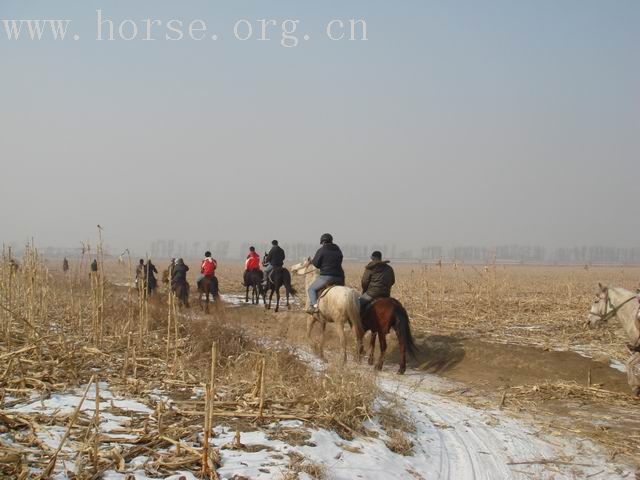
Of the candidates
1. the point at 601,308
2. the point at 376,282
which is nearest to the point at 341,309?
the point at 376,282

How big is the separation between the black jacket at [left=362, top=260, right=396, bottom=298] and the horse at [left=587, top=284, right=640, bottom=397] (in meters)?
4.08

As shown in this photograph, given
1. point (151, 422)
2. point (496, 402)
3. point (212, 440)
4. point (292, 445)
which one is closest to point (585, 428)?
point (496, 402)

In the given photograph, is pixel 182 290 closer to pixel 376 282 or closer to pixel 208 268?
pixel 208 268

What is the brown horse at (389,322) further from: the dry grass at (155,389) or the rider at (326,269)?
the dry grass at (155,389)

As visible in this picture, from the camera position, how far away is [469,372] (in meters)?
11.5

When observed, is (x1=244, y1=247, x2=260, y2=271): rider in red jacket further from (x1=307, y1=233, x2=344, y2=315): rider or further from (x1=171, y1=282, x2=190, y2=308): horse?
(x1=307, y1=233, x2=344, y2=315): rider

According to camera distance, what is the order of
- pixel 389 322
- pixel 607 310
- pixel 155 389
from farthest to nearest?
pixel 389 322 < pixel 607 310 < pixel 155 389

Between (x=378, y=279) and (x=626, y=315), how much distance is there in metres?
4.82

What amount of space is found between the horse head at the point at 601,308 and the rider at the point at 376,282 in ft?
13.1

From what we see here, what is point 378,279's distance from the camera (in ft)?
38.8

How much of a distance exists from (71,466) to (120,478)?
44 cm

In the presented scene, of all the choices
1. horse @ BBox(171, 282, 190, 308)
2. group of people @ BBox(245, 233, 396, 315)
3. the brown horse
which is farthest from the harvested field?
horse @ BBox(171, 282, 190, 308)

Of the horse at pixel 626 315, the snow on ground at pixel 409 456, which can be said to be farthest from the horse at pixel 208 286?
the horse at pixel 626 315

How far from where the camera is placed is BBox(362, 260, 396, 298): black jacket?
1180 centimetres
